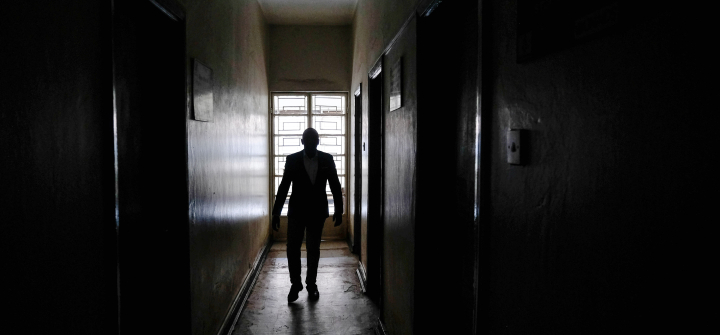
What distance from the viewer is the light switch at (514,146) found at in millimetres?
1070

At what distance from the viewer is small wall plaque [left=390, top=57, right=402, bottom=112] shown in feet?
8.13

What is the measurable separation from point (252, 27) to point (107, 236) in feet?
12.1

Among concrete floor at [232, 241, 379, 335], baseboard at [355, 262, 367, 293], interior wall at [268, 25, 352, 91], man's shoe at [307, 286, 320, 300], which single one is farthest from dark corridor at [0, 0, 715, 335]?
interior wall at [268, 25, 352, 91]

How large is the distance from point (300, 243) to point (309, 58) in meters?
3.36

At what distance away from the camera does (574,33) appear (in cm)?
84

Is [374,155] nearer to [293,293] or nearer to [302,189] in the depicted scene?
[302,189]

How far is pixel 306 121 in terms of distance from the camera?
6.48 m

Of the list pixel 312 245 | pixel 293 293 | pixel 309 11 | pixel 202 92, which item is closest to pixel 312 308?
pixel 293 293

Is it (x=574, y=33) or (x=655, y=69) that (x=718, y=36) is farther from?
(x=574, y=33)

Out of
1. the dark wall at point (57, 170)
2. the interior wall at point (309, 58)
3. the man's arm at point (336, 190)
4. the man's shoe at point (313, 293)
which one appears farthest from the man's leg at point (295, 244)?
the interior wall at point (309, 58)

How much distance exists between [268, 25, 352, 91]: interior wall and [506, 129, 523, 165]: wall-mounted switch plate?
212 inches

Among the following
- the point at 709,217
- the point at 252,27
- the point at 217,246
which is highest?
the point at 252,27

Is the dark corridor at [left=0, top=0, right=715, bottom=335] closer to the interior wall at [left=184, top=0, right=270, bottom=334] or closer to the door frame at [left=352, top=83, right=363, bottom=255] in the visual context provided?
the interior wall at [left=184, top=0, right=270, bottom=334]

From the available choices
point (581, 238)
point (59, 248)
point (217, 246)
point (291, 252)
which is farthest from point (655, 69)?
point (291, 252)
